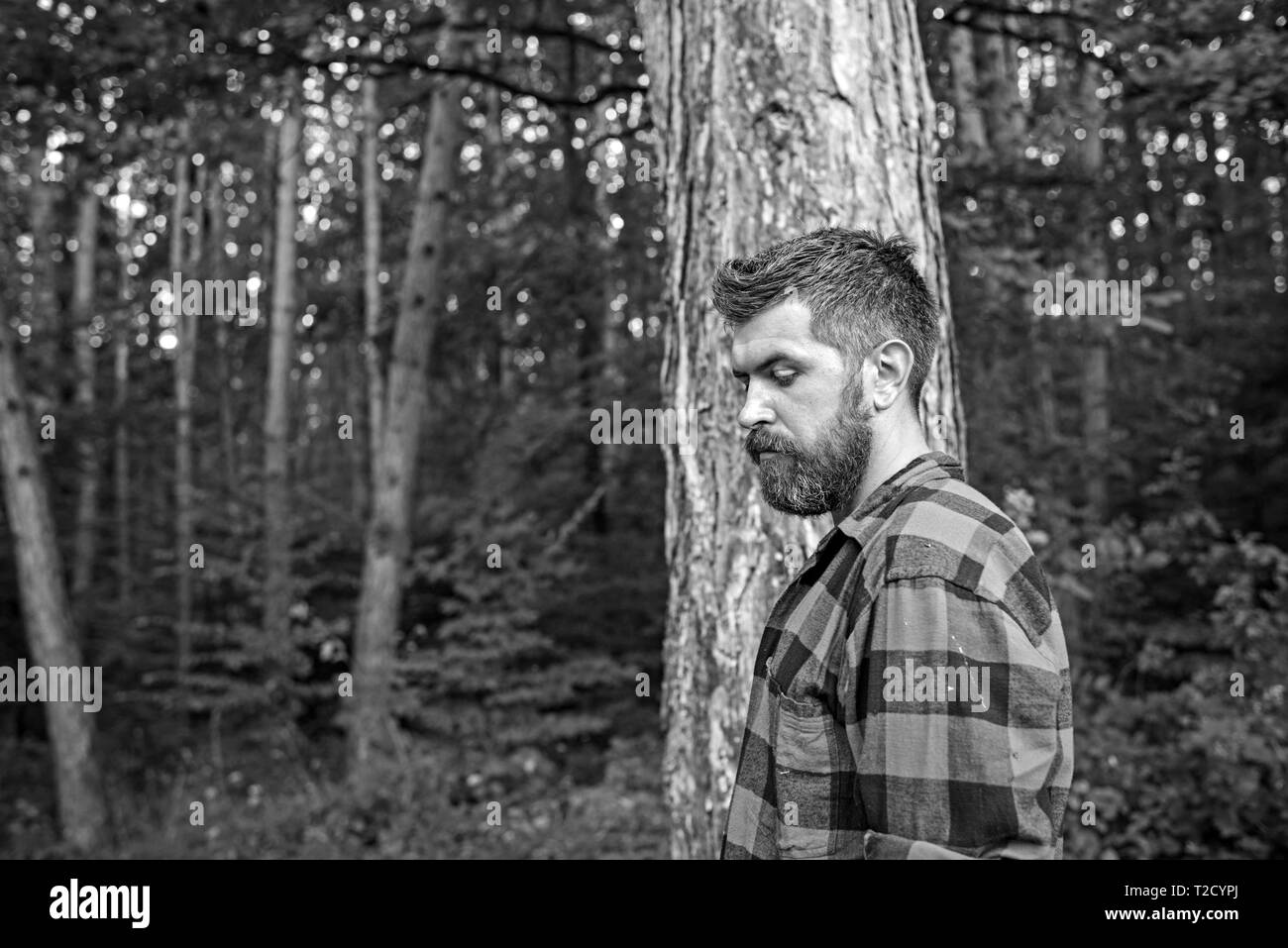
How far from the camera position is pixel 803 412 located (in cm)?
172

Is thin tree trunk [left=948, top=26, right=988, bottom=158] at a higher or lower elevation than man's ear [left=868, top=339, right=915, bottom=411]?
higher

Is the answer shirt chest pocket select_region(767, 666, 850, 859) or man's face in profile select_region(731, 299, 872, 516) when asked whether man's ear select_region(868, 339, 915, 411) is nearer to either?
man's face in profile select_region(731, 299, 872, 516)

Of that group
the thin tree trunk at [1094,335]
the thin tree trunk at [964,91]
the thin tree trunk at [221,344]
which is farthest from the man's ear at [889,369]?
the thin tree trunk at [221,344]

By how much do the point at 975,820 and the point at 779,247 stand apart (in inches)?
36.9

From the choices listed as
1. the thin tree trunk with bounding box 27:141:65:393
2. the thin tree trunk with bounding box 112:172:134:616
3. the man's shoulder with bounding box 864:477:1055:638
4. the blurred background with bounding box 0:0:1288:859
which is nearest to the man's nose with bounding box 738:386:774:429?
the man's shoulder with bounding box 864:477:1055:638

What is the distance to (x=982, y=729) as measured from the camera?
4.40 ft

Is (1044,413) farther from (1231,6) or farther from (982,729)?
(982,729)

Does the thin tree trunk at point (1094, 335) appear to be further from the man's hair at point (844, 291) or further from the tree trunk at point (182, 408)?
the tree trunk at point (182, 408)

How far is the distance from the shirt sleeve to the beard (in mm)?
344

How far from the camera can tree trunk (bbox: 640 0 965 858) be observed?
2740mm

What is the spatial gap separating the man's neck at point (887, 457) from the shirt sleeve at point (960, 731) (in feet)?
1.15

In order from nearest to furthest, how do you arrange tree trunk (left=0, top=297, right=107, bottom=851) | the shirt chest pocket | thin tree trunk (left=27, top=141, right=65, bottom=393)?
1. the shirt chest pocket
2. tree trunk (left=0, top=297, right=107, bottom=851)
3. thin tree trunk (left=27, top=141, right=65, bottom=393)

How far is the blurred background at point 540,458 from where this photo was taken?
20.3 ft
